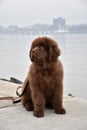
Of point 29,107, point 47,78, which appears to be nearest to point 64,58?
point 29,107

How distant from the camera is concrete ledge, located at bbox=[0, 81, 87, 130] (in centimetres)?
211

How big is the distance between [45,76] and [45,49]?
0.55 feet

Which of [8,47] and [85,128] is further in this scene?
[8,47]

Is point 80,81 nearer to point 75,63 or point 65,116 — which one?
point 75,63

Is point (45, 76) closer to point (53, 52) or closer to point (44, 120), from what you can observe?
point (53, 52)

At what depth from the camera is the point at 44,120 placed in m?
2.19

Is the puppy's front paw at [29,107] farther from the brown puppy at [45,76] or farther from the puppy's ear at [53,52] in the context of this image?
the puppy's ear at [53,52]

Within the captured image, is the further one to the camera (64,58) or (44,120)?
(64,58)

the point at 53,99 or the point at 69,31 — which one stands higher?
the point at 69,31

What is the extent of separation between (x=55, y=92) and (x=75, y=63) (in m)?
3.27

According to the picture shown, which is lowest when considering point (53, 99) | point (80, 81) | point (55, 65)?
point (80, 81)

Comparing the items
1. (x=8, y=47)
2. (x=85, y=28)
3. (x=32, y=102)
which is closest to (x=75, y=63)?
(x=85, y=28)

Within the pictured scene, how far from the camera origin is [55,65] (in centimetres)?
219

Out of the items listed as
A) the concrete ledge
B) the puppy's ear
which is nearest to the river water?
the concrete ledge
